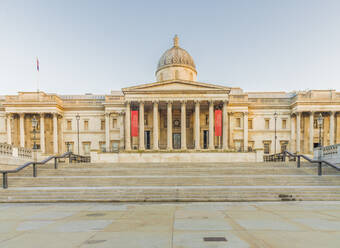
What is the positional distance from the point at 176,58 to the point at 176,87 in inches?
410

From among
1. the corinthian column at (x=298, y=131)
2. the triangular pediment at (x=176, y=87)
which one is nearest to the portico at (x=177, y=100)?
the triangular pediment at (x=176, y=87)

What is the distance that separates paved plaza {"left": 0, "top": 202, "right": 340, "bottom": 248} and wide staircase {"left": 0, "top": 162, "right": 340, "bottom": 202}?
5.05 ft

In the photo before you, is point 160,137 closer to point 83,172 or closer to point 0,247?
point 83,172

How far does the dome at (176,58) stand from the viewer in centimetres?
3837

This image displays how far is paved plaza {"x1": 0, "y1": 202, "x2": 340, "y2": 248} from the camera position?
17.3ft

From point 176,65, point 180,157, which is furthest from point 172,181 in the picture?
point 176,65

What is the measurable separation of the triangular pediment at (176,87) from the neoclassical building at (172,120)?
2307 millimetres

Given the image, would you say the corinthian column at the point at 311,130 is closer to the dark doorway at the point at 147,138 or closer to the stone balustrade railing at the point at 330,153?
the stone balustrade railing at the point at 330,153

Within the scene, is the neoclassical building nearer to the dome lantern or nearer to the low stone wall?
the dome lantern

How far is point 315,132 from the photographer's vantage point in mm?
36469

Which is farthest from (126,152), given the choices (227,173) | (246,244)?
(246,244)

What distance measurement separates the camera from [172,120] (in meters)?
35.7

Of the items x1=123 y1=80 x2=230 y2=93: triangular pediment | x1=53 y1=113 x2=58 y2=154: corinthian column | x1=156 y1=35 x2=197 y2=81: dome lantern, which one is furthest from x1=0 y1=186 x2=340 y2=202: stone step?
x1=156 y1=35 x2=197 y2=81: dome lantern

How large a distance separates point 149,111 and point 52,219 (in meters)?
28.7
